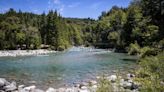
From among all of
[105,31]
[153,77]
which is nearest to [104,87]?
[153,77]

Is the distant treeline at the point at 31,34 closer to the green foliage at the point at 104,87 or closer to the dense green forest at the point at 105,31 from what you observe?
the dense green forest at the point at 105,31

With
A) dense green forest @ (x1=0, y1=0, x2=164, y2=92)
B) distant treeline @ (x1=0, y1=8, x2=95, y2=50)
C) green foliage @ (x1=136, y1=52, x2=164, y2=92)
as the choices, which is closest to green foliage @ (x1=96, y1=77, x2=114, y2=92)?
green foliage @ (x1=136, y1=52, x2=164, y2=92)

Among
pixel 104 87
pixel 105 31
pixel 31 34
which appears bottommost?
pixel 104 87

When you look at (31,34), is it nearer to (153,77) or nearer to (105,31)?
(105,31)

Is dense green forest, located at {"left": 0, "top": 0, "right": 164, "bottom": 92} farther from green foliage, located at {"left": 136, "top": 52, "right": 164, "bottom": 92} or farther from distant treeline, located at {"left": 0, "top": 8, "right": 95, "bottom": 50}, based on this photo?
green foliage, located at {"left": 136, "top": 52, "right": 164, "bottom": 92}

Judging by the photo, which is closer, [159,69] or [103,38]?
[159,69]

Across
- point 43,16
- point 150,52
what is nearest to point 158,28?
point 150,52

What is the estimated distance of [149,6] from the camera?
101 feet

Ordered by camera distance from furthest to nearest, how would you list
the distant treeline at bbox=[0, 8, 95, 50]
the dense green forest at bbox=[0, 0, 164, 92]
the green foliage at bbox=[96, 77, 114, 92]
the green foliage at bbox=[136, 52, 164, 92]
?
the distant treeline at bbox=[0, 8, 95, 50] → the dense green forest at bbox=[0, 0, 164, 92] → the green foliage at bbox=[96, 77, 114, 92] → the green foliage at bbox=[136, 52, 164, 92]

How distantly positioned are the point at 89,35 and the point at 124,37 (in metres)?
56.9

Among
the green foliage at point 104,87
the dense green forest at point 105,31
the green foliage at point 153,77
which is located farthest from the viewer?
the dense green forest at point 105,31

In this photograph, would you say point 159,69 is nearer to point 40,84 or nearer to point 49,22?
point 40,84

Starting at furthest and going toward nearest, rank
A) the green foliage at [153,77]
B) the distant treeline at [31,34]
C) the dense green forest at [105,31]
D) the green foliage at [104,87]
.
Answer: the distant treeline at [31,34] < the dense green forest at [105,31] < the green foliage at [104,87] < the green foliage at [153,77]

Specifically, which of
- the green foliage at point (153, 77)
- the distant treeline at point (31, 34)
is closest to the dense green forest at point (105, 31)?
the distant treeline at point (31, 34)
